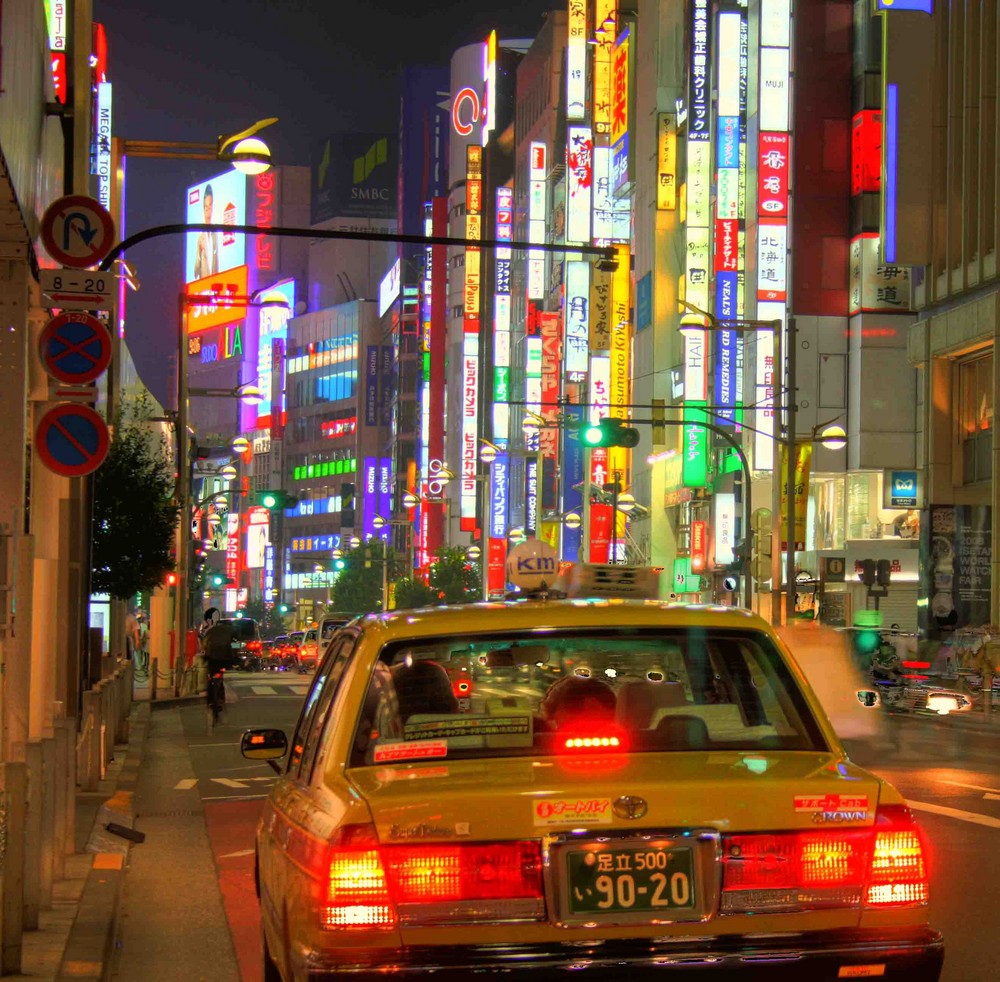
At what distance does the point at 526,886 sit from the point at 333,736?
938mm

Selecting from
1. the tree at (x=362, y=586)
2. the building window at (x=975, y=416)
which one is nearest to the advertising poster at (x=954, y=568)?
the building window at (x=975, y=416)

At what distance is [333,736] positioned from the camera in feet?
17.7

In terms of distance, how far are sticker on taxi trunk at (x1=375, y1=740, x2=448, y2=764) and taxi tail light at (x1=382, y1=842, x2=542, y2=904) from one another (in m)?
0.53

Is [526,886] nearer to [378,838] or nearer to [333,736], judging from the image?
[378,838]

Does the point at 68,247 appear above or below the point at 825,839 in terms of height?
above

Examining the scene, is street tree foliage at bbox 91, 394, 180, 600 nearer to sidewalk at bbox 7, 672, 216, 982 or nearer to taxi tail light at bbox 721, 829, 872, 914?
sidewalk at bbox 7, 672, 216, 982

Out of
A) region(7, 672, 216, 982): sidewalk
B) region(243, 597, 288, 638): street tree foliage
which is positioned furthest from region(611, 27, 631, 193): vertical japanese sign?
region(243, 597, 288, 638): street tree foliage

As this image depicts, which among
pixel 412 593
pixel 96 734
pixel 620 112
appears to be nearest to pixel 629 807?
pixel 96 734

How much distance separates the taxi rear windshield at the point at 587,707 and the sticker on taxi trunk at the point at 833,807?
509 millimetres

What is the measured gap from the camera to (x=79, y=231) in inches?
472

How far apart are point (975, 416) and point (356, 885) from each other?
43.9m

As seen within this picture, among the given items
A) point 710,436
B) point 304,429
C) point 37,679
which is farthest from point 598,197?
point 304,429

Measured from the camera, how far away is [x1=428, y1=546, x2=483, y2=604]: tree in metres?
99.8

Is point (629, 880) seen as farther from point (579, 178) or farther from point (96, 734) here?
point (579, 178)
